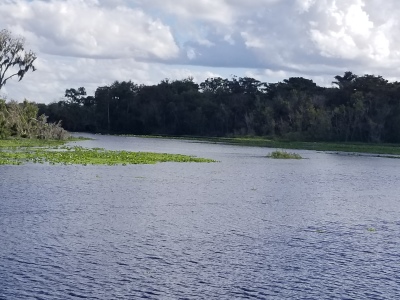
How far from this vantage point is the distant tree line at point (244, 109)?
392 feet

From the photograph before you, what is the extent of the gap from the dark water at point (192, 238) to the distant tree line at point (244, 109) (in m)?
68.8

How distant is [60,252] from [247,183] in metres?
27.7

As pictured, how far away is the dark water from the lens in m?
22.3

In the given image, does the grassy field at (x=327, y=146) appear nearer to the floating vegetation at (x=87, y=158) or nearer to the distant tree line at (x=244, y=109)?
the distant tree line at (x=244, y=109)

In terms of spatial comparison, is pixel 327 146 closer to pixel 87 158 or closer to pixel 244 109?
pixel 244 109

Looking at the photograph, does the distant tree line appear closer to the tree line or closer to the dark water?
the tree line

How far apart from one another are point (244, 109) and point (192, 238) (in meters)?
121

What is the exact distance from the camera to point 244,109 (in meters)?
150

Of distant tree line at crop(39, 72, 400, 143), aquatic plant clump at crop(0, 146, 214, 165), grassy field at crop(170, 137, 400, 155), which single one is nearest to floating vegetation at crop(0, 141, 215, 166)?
aquatic plant clump at crop(0, 146, 214, 165)

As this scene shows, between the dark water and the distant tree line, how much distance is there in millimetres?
68794

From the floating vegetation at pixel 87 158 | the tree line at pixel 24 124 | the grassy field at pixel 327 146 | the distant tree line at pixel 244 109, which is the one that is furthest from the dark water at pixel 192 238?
the distant tree line at pixel 244 109

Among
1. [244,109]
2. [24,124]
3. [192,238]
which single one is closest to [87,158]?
[24,124]

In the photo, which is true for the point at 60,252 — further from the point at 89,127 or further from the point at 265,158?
the point at 89,127

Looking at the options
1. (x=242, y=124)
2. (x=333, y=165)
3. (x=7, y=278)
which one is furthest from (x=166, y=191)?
(x=242, y=124)
